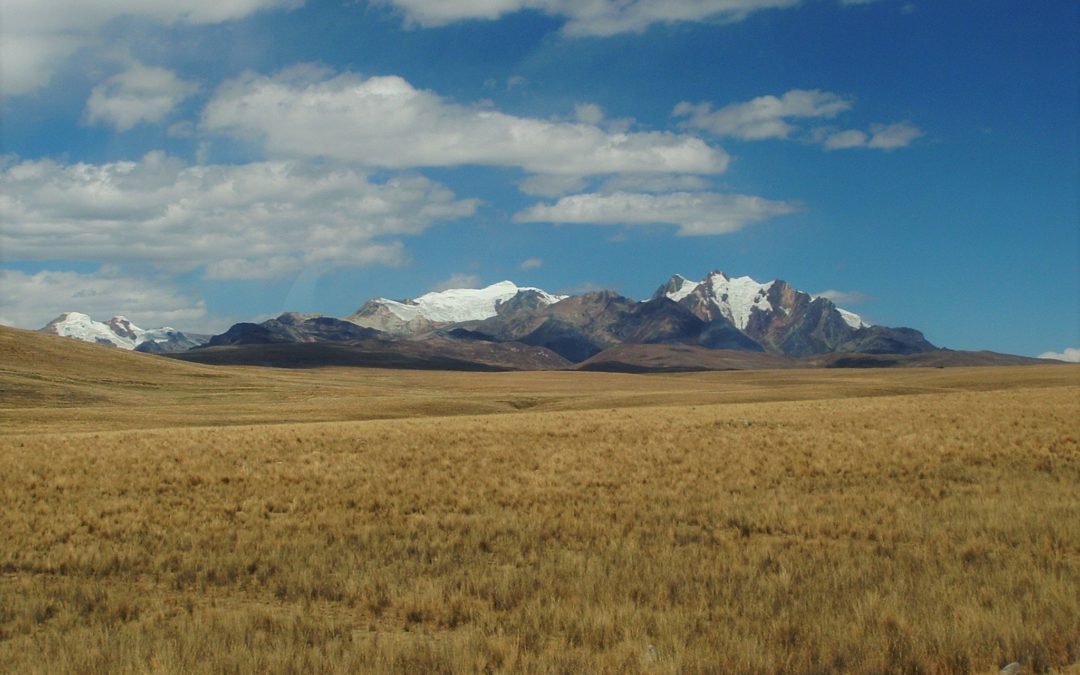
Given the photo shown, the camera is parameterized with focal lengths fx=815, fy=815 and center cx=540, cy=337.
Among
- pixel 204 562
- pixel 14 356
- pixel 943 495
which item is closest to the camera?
pixel 204 562

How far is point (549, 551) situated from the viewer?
1561 cm

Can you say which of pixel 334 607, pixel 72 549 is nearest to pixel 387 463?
pixel 72 549

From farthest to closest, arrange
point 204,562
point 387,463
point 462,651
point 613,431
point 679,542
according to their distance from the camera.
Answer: point 613,431 < point 387,463 < point 679,542 < point 204,562 < point 462,651

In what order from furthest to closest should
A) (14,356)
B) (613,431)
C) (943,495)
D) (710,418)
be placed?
(14,356)
(710,418)
(613,431)
(943,495)

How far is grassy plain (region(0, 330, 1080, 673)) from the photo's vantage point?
32.5ft

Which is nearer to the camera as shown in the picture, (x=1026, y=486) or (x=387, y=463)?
(x=1026, y=486)

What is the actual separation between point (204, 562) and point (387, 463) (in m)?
12.9

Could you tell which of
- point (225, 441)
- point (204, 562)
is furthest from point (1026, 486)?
point (225, 441)

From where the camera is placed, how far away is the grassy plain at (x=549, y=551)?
990 cm

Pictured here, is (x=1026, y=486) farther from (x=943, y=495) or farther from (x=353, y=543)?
(x=353, y=543)

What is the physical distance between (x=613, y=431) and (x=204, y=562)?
24.7 metres

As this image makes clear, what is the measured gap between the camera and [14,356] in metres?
113

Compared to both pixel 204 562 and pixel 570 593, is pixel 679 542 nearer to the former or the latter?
pixel 570 593

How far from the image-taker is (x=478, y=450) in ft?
101
